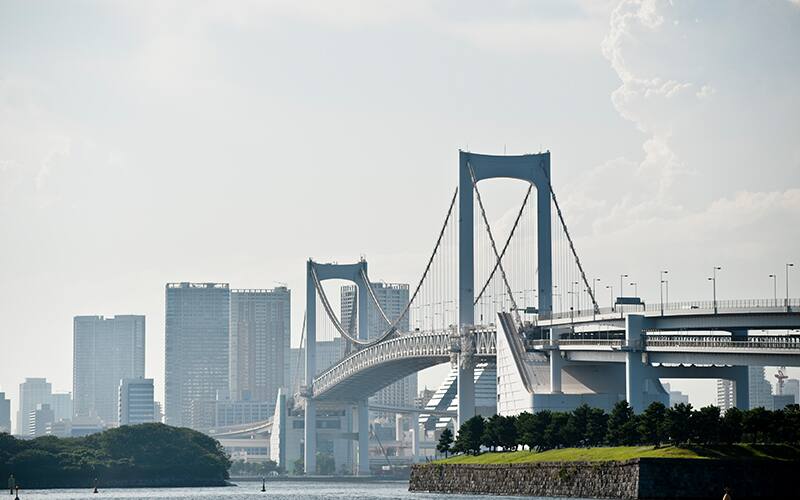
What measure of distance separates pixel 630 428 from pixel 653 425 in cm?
332

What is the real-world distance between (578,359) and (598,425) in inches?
681

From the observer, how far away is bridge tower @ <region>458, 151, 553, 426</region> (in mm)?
139250

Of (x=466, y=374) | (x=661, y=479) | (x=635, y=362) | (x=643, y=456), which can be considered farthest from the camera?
(x=466, y=374)

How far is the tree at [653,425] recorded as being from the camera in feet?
316

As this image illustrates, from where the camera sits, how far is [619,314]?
11788cm

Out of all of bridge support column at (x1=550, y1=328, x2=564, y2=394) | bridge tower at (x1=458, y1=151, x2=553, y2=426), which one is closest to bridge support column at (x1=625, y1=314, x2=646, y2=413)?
bridge support column at (x1=550, y1=328, x2=564, y2=394)

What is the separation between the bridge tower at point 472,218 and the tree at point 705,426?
143 ft

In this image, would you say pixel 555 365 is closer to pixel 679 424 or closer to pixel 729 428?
pixel 679 424

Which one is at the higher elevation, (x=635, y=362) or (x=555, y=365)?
(x=555, y=365)

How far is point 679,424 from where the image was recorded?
9412 cm

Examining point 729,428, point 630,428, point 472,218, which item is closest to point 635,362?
point 630,428

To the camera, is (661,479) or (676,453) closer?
(661,479)

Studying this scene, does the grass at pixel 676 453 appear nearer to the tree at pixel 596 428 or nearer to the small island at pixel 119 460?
the tree at pixel 596 428

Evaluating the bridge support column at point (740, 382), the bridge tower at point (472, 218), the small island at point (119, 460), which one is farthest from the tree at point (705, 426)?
the small island at point (119, 460)
